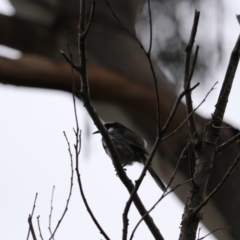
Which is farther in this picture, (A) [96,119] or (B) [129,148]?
(B) [129,148]

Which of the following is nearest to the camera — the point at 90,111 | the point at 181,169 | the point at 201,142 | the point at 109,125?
the point at 90,111

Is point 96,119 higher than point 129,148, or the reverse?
point 129,148

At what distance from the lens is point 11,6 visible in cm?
366

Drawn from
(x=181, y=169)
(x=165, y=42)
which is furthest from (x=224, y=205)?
(x=165, y=42)

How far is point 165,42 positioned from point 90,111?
2.82 metres

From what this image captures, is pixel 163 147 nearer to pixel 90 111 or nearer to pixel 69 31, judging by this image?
pixel 69 31

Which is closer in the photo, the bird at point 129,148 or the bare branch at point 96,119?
the bare branch at point 96,119

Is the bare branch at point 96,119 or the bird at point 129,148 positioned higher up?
the bird at point 129,148

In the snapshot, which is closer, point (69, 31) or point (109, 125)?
Answer: point (109, 125)

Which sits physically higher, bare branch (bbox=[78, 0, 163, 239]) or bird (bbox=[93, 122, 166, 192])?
bird (bbox=[93, 122, 166, 192])

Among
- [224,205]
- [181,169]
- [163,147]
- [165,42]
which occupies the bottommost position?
[224,205]

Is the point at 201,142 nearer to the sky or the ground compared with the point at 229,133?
nearer to the ground

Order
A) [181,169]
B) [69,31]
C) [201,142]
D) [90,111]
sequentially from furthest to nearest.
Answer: [69,31] < [181,169] < [201,142] < [90,111]

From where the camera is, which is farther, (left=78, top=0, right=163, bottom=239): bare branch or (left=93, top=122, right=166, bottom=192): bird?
(left=93, top=122, right=166, bottom=192): bird
